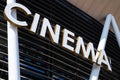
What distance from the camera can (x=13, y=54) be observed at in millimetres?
6461

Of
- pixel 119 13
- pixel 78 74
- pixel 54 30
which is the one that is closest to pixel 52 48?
pixel 54 30

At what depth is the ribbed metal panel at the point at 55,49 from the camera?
723 cm

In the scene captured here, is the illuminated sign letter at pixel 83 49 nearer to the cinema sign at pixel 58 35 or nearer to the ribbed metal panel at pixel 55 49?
the cinema sign at pixel 58 35

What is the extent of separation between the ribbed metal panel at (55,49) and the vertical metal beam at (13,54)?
0.83ft

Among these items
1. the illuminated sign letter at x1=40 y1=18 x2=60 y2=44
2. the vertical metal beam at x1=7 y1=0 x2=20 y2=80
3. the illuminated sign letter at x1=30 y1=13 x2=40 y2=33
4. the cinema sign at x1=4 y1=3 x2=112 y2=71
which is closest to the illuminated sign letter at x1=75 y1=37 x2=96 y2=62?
the cinema sign at x1=4 y1=3 x2=112 y2=71

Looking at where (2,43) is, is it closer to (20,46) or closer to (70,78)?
(20,46)

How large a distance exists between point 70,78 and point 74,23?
1.79m

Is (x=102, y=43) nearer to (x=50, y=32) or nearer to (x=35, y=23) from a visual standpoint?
(x=50, y=32)

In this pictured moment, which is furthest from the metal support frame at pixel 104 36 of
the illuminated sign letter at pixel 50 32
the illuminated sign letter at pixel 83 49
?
the illuminated sign letter at pixel 50 32

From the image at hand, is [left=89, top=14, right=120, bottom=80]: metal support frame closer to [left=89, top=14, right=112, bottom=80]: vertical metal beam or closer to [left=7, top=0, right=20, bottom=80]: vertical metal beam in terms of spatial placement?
[left=89, top=14, right=112, bottom=80]: vertical metal beam

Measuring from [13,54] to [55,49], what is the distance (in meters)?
1.87

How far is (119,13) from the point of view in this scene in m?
10.7

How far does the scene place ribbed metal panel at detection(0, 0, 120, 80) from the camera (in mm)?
7230

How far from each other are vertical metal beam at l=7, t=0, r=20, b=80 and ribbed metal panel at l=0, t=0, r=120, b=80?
0.83 ft
